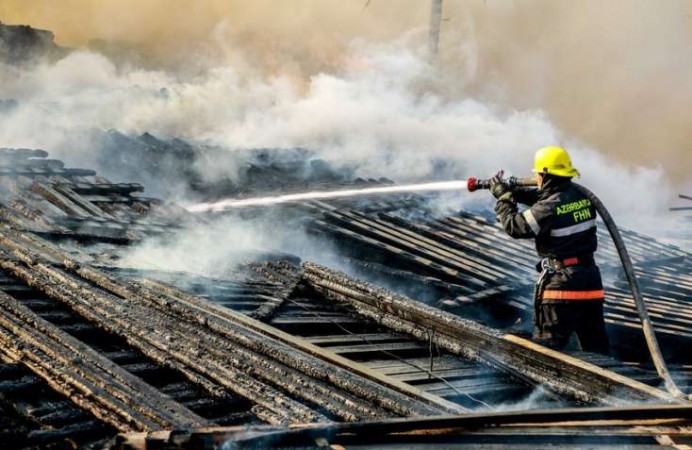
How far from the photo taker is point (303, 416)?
328cm

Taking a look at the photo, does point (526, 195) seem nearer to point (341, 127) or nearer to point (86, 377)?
point (86, 377)

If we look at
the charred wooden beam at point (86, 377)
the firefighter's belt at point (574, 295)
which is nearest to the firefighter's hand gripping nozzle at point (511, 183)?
the firefighter's belt at point (574, 295)

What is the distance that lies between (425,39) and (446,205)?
17.4 metres

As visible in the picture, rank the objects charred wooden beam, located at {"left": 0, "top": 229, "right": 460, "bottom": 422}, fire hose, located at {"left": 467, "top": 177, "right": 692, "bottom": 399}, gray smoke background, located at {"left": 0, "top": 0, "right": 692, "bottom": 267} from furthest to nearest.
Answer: gray smoke background, located at {"left": 0, "top": 0, "right": 692, "bottom": 267} → fire hose, located at {"left": 467, "top": 177, "right": 692, "bottom": 399} → charred wooden beam, located at {"left": 0, "top": 229, "right": 460, "bottom": 422}

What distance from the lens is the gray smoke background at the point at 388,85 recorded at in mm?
14297

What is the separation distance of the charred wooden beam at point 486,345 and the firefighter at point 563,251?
857 millimetres

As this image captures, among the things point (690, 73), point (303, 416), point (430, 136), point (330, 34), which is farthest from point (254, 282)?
point (330, 34)

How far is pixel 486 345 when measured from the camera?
4645 millimetres

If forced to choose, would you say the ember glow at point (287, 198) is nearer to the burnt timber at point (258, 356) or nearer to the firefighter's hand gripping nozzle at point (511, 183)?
the burnt timber at point (258, 356)

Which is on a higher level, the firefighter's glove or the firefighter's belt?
the firefighter's glove

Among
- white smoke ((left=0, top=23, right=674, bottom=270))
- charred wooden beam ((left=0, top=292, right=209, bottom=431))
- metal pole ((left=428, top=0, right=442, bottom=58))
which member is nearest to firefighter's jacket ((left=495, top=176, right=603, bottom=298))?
charred wooden beam ((left=0, top=292, right=209, bottom=431))

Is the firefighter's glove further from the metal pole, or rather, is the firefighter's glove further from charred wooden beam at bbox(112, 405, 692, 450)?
the metal pole

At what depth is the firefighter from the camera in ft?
17.6

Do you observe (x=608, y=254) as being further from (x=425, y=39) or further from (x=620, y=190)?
(x=425, y=39)
